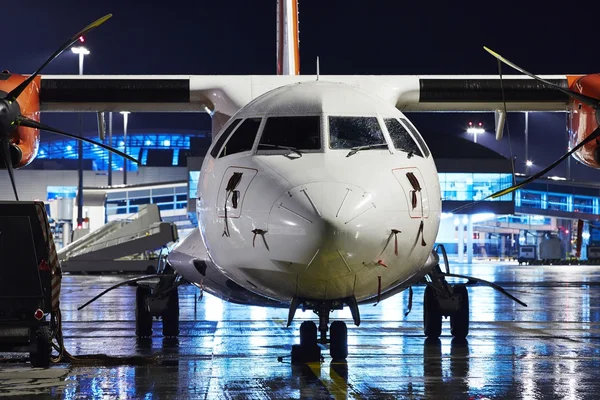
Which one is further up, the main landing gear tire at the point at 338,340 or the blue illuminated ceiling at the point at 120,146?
the blue illuminated ceiling at the point at 120,146

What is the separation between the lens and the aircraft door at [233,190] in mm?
9062

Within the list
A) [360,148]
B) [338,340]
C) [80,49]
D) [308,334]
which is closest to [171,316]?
[308,334]

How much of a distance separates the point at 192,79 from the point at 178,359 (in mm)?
4767

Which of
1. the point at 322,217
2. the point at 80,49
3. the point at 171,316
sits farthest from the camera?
the point at 80,49

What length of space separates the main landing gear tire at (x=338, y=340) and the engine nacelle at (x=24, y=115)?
230 inches

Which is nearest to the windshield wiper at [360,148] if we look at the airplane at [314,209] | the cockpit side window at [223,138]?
the airplane at [314,209]

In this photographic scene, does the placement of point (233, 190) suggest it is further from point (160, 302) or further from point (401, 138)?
point (160, 302)

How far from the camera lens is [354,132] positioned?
9.57m

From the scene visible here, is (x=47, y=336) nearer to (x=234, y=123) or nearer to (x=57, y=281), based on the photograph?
(x=57, y=281)

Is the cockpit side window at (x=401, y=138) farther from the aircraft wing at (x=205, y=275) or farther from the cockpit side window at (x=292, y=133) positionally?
the aircraft wing at (x=205, y=275)

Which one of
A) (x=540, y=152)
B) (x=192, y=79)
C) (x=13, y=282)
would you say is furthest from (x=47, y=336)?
(x=540, y=152)

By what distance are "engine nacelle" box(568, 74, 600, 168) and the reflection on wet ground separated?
2.74 metres

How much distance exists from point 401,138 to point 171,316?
213 inches

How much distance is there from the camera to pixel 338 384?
9.00 metres
